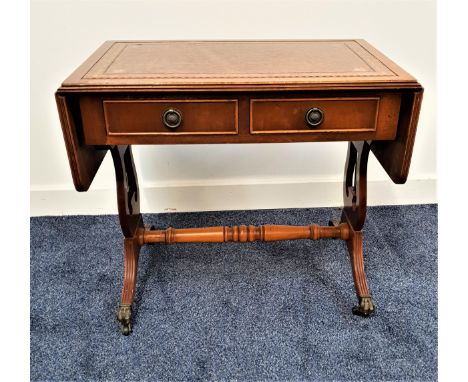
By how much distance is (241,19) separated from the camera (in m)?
2.06

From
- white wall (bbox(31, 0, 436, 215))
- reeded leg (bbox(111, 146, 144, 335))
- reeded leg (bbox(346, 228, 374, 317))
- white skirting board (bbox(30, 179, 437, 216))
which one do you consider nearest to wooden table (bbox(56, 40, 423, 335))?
reeded leg (bbox(111, 146, 144, 335))

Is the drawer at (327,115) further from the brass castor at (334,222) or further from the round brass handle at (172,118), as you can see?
the brass castor at (334,222)

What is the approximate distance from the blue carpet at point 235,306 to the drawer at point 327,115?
0.74 m

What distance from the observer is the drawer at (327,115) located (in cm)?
137

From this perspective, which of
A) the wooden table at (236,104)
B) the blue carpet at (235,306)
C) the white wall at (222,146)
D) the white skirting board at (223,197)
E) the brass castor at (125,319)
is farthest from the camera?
the white skirting board at (223,197)

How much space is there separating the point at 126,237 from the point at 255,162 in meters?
0.79

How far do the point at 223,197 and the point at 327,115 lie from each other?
110 cm

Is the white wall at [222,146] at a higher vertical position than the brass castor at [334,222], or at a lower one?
higher

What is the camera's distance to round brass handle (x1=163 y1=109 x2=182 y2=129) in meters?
1.36

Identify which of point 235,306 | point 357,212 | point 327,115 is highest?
point 327,115

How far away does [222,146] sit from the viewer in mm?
2289

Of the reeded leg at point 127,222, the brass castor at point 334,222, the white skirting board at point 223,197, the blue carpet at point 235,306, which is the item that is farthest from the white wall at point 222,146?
the reeded leg at point 127,222

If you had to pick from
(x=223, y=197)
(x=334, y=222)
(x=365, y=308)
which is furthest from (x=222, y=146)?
(x=365, y=308)

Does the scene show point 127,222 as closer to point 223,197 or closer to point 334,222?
point 223,197
